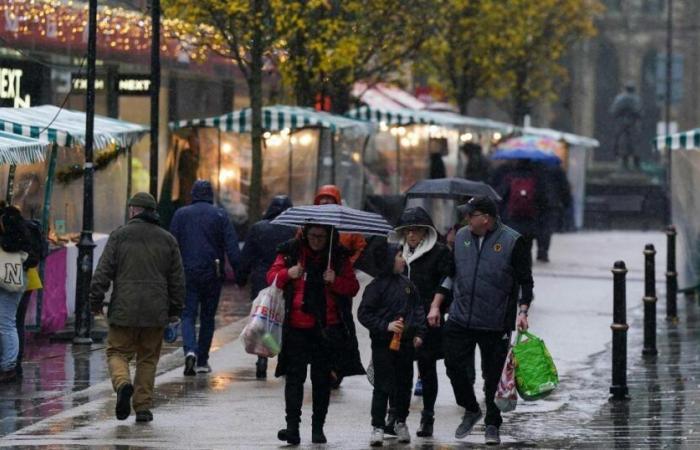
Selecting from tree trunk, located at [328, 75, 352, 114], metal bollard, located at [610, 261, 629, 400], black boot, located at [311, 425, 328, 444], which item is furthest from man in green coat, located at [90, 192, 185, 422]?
tree trunk, located at [328, 75, 352, 114]

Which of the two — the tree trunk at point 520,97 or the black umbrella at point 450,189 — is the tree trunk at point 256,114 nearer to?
the black umbrella at point 450,189

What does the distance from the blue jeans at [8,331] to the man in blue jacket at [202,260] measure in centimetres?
147

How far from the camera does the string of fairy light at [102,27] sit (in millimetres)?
24234

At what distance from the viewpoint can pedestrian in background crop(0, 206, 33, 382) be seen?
48.9 feet

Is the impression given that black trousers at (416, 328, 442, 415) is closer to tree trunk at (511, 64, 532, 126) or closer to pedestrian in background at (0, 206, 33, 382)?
pedestrian in background at (0, 206, 33, 382)

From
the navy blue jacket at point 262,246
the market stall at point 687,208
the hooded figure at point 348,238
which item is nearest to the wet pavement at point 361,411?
the navy blue jacket at point 262,246

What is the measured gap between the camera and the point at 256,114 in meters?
25.3

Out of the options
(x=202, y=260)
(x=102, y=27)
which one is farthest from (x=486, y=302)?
(x=102, y=27)

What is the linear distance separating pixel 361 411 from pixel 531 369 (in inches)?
70.7

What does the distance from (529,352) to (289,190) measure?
53.9 feet

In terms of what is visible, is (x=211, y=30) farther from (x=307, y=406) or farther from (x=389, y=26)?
(x=307, y=406)

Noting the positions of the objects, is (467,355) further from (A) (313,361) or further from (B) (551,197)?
(B) (551,197)

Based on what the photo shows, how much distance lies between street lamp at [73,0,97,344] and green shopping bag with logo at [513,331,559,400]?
21.5ft

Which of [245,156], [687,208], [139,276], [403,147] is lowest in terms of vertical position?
[139,276]
